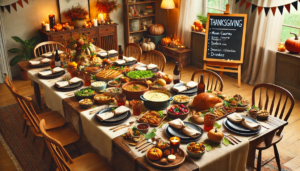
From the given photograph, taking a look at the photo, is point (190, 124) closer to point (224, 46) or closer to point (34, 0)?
point (224, 46)

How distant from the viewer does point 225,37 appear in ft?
15.7

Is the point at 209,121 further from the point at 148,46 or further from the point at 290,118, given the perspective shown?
the point at 148,46

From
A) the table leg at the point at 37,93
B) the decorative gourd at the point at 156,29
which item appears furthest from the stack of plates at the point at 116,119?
the decorative gourd at the point at 156,29

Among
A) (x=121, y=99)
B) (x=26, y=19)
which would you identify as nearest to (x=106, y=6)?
(x=26, y=19)

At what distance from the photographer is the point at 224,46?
4793 millimetres

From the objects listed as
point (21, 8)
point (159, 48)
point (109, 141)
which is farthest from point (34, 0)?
point (109, 141)

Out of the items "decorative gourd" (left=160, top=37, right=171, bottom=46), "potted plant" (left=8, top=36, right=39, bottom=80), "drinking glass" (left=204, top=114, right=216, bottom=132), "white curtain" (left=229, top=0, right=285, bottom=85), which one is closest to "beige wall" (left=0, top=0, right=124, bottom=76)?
"potted plant" (left=8, top=36, right=39, bottom=80)

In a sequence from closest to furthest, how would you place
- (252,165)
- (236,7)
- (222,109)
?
1. (222,109)
2. (252,165)
3. (236,7)

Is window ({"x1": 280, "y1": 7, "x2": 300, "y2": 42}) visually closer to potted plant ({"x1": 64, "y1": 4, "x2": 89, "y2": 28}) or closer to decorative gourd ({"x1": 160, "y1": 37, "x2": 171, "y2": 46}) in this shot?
decorative gourd ({"x1": 160, "y1": 37, "x2": 171, "y2": 46})

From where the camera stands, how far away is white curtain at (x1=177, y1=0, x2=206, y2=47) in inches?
226

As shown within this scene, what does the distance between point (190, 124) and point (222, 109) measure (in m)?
0.40

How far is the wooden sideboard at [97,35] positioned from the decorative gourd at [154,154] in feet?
12.9

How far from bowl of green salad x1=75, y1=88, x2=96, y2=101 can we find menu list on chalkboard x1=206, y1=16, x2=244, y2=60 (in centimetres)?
280

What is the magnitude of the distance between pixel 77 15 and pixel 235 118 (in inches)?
161
